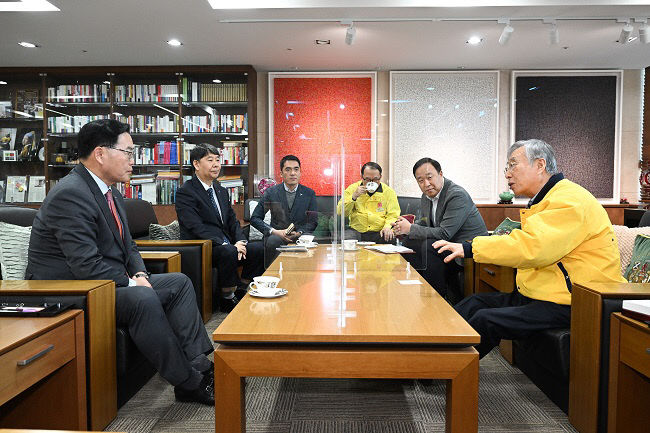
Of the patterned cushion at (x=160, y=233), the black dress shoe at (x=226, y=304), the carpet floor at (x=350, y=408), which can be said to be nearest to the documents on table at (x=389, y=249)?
the carpet floor at (x=350, y=408)

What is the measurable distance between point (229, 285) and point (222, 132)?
2.85m

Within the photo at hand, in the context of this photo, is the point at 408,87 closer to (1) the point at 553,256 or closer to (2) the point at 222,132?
(2) the point at 222,132

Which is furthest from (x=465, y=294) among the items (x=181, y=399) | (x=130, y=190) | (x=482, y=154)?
(x=130, y=190)

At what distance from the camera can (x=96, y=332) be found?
1808 millimetres

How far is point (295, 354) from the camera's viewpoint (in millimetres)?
1371

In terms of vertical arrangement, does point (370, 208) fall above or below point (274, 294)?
above

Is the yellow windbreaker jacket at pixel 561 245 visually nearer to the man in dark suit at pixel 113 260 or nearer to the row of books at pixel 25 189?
the man in dark suit at pixel 113 260

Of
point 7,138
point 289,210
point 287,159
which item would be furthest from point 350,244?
point 7,138

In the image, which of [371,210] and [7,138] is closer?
[371,210]

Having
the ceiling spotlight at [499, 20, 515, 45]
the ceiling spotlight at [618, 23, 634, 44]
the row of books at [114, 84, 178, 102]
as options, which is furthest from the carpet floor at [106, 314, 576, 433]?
the row of books at [114, 84, 178, 102]

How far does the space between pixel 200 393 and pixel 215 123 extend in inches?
175

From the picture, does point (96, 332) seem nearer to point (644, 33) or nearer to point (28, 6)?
point (28, 6)

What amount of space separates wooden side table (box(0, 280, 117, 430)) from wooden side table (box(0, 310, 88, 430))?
0.05m

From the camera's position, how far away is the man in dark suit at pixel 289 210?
2895 mm
